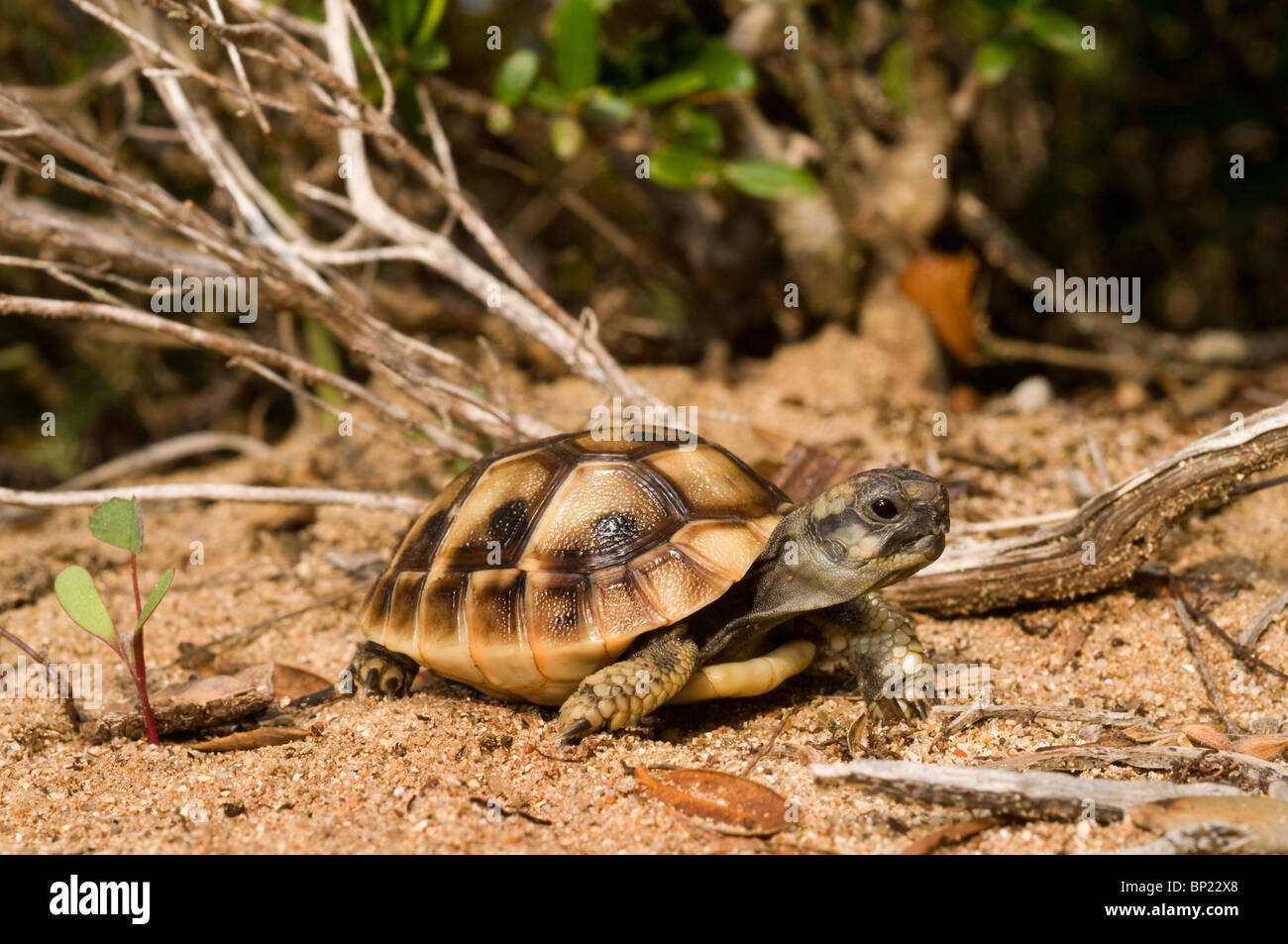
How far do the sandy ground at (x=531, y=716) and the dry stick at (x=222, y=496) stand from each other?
0.38 m

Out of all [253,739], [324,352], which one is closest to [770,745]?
[253,739]

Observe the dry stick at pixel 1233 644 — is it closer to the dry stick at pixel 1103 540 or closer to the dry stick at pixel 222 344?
the dry stick at pixel 1103 540

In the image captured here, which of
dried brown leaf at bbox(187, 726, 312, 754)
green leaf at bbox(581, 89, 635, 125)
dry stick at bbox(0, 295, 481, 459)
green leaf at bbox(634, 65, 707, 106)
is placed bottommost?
dried brown leaf at bbox(187, 726, 312, 754)

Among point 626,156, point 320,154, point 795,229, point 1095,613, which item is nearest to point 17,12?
point 320,154

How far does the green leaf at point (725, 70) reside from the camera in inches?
174

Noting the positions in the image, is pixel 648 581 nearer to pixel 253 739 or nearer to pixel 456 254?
pixel 253 739

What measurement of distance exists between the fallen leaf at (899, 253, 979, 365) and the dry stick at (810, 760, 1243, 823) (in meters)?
3.37

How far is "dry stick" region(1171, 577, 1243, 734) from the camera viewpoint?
2508mm

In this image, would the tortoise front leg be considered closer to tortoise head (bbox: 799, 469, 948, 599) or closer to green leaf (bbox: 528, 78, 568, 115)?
tortoise head (bbox: 799, 469, 948, 599)

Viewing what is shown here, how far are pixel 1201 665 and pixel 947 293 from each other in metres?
2.68

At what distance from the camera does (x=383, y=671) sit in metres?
3.04


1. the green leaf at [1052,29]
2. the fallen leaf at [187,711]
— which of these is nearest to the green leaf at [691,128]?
the green leaf at [1052,29]

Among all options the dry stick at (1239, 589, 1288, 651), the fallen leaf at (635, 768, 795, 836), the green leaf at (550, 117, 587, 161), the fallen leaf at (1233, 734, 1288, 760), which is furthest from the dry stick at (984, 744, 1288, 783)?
the green leaf at (550, 117, 587, 161)

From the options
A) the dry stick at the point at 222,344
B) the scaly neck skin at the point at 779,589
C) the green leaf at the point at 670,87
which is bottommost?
the scaly neck skin at the point at 779,589
